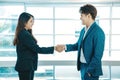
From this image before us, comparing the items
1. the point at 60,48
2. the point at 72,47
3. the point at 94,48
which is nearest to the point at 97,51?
the point at 94,48

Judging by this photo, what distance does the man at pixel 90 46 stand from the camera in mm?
3068

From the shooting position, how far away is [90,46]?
3139 mm

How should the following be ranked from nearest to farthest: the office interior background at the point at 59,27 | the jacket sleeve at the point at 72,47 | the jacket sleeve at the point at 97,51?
the jacket sleeve at the point at 97,51
the jacket sleeve at the point at 72,47
the office interior background at the point at 59,27

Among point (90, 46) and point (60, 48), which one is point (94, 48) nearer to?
point (90, 46)

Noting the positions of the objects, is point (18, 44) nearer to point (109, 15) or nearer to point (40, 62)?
point (40, 62)

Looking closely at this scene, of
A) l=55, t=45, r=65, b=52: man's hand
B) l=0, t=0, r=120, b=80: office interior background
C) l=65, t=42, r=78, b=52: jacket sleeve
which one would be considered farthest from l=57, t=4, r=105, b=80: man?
l=0, t=0, r=120, b=80: office interior background

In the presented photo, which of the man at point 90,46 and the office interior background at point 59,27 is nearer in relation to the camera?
the man at point 90,46

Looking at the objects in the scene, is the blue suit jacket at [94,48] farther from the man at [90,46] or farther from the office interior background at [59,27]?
the office interior background at [59,27]

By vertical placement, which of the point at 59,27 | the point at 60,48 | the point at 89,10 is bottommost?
the point at 59,27

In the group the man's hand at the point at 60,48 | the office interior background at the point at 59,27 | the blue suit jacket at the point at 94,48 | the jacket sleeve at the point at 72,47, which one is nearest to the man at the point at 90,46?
the blue suit jacket at the point at 94,48

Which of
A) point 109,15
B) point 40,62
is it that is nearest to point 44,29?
point 109,15

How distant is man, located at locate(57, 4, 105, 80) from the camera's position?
307cm

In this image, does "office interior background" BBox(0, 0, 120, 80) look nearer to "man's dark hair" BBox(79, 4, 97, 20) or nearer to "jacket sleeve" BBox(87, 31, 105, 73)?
"man's dark hair" BBox(79, 4, 97, 20)

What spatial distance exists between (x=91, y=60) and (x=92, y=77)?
204 mm
